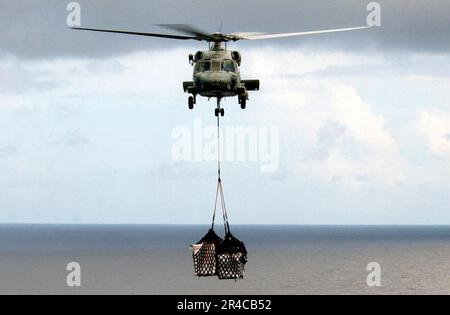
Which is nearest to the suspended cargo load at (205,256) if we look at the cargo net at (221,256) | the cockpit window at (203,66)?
the cargo net at (221,256)

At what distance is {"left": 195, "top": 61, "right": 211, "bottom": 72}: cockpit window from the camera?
41.8 m

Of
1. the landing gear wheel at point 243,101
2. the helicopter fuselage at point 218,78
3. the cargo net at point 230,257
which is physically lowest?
the cargo net at point 230,257

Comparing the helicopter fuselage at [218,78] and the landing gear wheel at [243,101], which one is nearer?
the helicopter fuselage at [218,78]

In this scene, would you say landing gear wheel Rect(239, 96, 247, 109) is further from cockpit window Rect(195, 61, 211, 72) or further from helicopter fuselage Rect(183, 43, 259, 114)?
cockpit window Rect(195, 61, 211, 72)

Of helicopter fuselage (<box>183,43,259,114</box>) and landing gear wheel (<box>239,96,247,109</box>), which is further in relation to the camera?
landing gear wheel (<box>239,96,247,109</box>)

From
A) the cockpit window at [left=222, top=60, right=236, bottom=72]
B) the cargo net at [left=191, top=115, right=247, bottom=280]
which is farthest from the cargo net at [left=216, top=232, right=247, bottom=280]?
the cockpit window at [left=222, top=60, right=236, bottom=72]

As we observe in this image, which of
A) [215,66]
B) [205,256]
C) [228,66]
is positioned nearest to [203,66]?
[215,66]

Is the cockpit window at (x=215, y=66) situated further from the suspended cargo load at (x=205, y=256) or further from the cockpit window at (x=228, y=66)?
the suspended cargo load at (x=205, y=256)

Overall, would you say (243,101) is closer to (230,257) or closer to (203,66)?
(203,66)

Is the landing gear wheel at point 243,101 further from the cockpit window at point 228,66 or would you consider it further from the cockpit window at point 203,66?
the cockpit window at point 203,66

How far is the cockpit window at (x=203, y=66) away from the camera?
41750mm

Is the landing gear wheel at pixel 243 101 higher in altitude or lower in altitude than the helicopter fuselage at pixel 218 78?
lower
